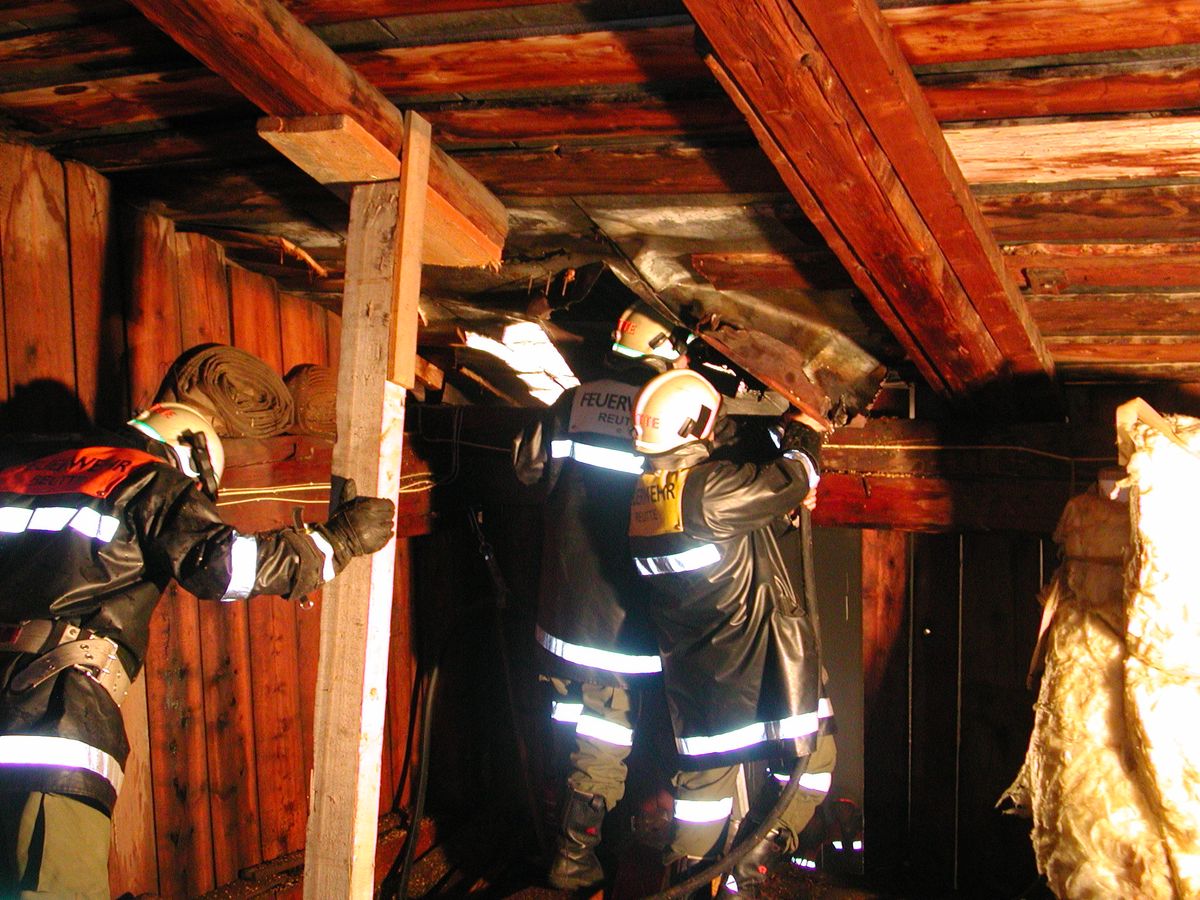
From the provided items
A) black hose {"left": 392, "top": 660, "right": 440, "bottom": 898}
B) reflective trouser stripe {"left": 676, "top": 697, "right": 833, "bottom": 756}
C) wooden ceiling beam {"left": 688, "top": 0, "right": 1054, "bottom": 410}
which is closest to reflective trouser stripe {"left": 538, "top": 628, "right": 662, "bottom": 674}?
reflective trouser stripe {"left": 676, "top": 697, "right": 833, "bottom": 756}

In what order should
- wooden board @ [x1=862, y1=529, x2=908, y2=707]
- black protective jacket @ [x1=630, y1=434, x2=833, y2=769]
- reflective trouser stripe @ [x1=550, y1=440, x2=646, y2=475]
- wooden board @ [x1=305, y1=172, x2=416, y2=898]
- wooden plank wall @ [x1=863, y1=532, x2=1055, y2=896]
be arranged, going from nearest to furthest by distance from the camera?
wooden board @ [x1=305, y1=172, x2=416, y2=898]
black protective jacket @ [x1=630, y1=434, x2=833, y2=769]
reflective trouser stripe @ [x1=550, y1=440, x2=646, y2=475]
wooden plank wall @ [x1=863, y1=532, x2=1055, y2=896]
wooden board @ [x1=862, y1=529, x2=908, y2=707]

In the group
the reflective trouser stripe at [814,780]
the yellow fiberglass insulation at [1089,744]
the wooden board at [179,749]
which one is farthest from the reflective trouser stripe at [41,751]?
the yellow fiberglass insulation at [1089,744]

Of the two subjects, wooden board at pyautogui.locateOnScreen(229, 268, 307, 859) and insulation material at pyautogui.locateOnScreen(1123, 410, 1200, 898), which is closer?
insulation material at pyautogui.locateOnScreen(1123, 410, 1200, 898)

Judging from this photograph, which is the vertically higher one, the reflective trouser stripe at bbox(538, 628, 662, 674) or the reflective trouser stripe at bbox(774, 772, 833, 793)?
the reflective trouser stripe at bbox(538, 628, 662, 674)

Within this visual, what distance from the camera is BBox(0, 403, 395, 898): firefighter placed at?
236cm

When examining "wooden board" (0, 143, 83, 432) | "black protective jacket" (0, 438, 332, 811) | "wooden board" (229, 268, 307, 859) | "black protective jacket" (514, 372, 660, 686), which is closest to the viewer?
"black protective jacket" (0, 438, 332, 811)

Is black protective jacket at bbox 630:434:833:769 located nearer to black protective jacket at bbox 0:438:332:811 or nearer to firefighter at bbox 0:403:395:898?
firefighter at bbox 0:403:395:898

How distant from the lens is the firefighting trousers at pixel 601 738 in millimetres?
3863

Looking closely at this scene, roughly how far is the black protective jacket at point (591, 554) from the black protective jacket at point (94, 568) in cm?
153

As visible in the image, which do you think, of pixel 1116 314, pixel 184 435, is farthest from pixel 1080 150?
pixel 184 435

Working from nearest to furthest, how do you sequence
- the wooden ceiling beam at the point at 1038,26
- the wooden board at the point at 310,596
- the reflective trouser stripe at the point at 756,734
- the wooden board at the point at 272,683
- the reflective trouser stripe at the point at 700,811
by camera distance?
the wooden ceiling beam at the point at 1038,26, the reflective trouser stripe at the point at 756,734, the reflective trouser stripe at the point at 700,811, the wooden board at the point at 272,683, the wooden board at the point at 310,596

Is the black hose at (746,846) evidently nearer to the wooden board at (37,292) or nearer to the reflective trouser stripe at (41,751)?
the reflective trouser stripe at (41,751)

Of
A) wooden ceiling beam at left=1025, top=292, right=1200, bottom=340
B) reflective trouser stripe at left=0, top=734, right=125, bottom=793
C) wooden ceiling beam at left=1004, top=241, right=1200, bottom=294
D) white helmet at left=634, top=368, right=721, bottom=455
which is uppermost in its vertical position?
wooden ceiling beam at left=1004, top=241, right=1200, bottom=294

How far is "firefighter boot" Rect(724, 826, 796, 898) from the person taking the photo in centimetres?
366
